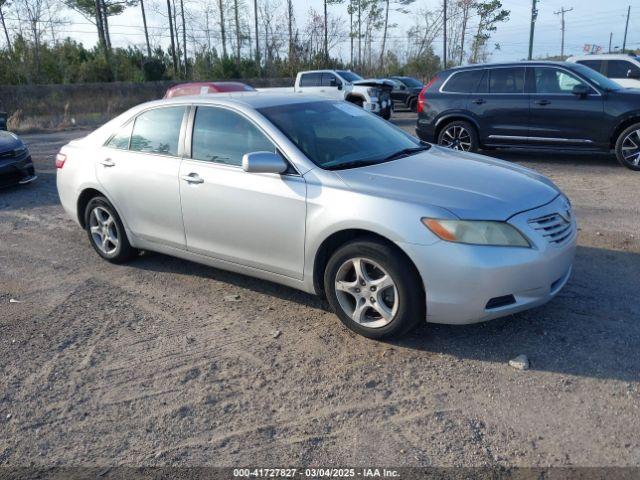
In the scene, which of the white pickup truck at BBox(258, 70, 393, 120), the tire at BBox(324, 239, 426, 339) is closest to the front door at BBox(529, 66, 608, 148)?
the tire at BBox(324, 239, 426, 339)

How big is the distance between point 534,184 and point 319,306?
5.97ft

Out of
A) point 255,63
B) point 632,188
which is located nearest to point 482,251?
point 632,188

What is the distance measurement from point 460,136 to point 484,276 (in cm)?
756

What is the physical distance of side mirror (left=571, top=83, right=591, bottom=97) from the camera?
9.19m

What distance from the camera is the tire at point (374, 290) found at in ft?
11.6

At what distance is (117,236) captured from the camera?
17.8ft

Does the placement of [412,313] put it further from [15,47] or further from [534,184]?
[15,47]

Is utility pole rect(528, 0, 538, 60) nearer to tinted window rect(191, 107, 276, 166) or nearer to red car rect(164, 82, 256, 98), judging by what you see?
red car rect(164, 82, 256, 98)

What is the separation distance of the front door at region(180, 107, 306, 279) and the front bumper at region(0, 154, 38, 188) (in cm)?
563

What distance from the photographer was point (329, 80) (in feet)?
65.7

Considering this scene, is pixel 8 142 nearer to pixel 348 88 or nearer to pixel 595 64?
pixel 348 88

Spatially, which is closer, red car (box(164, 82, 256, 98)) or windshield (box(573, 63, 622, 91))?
windshield (box(573, 63, 622, 91))

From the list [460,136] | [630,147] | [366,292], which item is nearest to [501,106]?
[460,136]

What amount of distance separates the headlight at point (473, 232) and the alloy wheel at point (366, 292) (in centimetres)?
45
